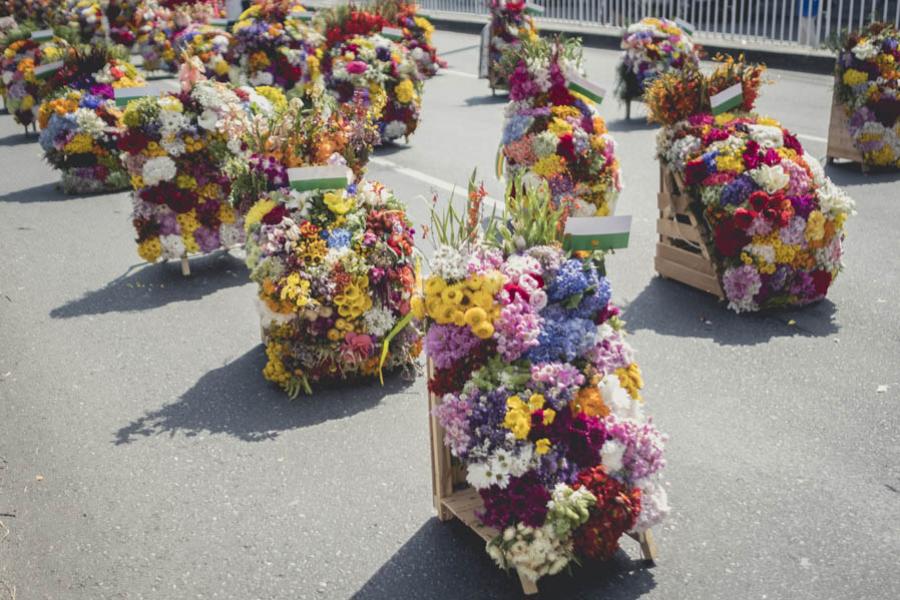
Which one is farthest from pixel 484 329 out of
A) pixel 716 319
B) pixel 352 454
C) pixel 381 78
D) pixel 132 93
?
pixel 381 78

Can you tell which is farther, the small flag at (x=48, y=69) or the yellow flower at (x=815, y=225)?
the small flag at (x=48, y=69)

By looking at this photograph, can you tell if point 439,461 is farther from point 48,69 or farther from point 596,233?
point 48,69

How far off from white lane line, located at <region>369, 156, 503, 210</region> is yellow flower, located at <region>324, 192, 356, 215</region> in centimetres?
395

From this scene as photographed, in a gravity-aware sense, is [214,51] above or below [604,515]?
above

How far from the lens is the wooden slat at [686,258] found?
730cm

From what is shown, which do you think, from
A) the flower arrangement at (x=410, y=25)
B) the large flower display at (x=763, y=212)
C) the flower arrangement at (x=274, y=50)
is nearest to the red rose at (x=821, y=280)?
the large flower display at (x=763, y=212)

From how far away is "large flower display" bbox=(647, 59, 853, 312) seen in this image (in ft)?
22.2

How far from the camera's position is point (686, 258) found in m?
7.51

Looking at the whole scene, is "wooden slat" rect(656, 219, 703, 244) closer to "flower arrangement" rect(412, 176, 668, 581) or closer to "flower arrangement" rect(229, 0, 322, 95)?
"flower arrangement" rect(412, 176, 668, 581)

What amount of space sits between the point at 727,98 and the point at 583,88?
1160 mm

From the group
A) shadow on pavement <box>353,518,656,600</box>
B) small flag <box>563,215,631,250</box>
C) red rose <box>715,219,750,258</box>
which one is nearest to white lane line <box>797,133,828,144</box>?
red rose <box>715,219,750,258</box>

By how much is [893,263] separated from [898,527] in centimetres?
399

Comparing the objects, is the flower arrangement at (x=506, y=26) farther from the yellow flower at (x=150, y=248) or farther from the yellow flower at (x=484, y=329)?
the yellow flower at (x=484, y=329)

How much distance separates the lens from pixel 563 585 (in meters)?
4.07
